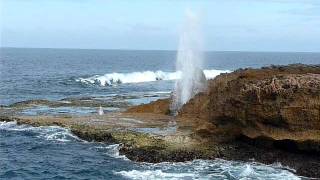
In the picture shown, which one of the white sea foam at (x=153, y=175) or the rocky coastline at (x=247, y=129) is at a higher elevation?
the rocky coastline at (x=247, y=129)

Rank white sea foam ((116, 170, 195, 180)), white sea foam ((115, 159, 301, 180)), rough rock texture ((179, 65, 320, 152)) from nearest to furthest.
→ white sea foam ((116, 170, 195, 180)) → white sea foam ((115, 159, 301, 180)) → rough rock texture ((179, 65, 320, 152))

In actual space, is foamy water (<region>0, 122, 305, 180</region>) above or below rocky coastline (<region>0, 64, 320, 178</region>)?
below

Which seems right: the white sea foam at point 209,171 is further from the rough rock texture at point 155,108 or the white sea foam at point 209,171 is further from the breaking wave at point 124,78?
the breaking wave at point 124,78

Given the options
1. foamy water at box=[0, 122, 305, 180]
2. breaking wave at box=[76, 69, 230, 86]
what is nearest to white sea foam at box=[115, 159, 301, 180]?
foamy water at box=[0, 122, 305, 180]

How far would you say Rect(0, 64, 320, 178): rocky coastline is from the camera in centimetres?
3114

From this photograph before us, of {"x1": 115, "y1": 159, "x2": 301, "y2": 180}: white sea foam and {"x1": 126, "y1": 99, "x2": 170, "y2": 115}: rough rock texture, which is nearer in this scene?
{"x1": 115, "y1": 159, "x2": 301, "y2": 180}: white sea foam

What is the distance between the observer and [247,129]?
33.9 m

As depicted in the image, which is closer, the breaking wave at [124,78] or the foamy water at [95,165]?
the foamy water at [95,165]

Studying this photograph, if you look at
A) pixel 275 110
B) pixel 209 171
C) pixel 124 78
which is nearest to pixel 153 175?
pixel 209 171

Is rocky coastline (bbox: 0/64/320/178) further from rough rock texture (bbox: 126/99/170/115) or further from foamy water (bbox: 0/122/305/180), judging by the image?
rough rock texture (bbox: 126/99/170/115)

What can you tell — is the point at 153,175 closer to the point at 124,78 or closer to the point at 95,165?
the point at 95,165

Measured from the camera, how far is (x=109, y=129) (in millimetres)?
38281

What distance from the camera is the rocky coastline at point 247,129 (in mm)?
31141

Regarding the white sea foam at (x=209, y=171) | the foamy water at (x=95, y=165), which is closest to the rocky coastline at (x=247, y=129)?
the white sea foam at (x=209, y=171)
